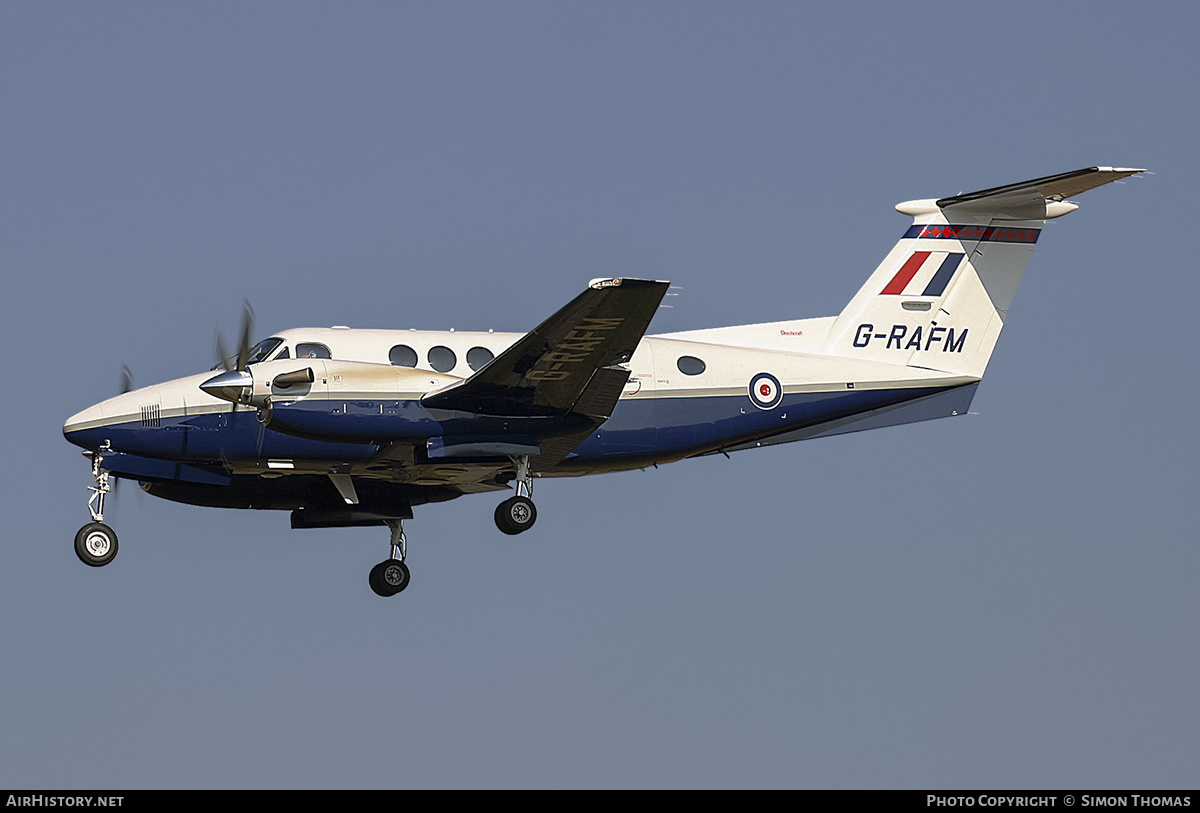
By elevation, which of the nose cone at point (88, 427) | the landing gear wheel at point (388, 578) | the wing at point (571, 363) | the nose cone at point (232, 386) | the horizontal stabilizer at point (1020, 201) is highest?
the horizontal stabilizer at point (1020, 201)

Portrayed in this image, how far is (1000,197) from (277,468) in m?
12.1

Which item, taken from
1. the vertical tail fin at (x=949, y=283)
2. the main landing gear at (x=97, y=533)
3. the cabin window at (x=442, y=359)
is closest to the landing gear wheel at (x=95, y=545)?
the main landing gear at (x=97, y=533)

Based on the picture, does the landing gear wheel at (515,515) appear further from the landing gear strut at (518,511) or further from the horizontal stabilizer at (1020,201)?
the horizontal stabilizer at (1020,201)

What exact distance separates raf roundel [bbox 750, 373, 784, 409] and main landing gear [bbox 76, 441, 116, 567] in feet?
30.7

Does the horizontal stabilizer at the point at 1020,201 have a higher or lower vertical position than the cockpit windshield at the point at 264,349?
higher

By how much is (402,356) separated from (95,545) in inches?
194

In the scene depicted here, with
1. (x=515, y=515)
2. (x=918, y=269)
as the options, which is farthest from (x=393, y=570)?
(x=918, y=269)

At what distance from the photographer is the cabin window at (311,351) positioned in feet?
71.7

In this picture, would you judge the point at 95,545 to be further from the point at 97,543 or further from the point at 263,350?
the point at 263,350

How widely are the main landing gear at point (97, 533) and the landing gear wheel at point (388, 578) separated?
4.98m

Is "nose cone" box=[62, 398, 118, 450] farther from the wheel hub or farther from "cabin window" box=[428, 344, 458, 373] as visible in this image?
"cabin window" box=[428, 344, 458, 373]

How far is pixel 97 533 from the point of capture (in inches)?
862
